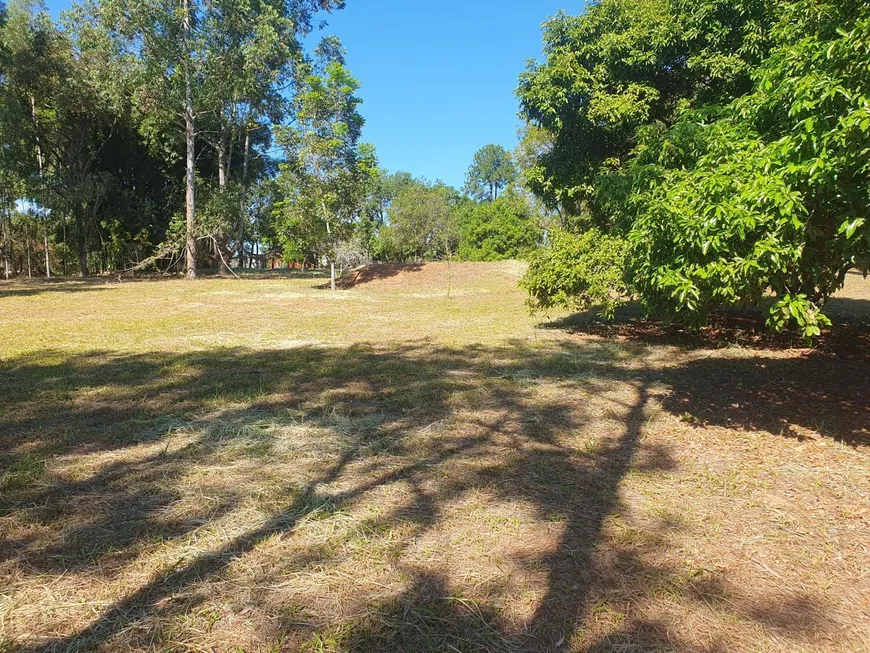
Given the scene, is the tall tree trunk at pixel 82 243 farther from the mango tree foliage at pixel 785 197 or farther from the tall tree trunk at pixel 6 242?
the mango tree foliage at pixel 785 197

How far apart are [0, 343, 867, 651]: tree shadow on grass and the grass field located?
16mm

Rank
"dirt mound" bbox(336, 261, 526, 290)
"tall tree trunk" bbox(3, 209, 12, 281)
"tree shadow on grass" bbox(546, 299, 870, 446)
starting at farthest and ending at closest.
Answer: "tall tree trunk" bbox(3, 209, 12, 281) < "dirt mound" bbox(336, 261, 526, 290) < "tree shadow on grass" bbox(546, 299, 870, 446)

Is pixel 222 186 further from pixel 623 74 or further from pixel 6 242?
pixel 623 74

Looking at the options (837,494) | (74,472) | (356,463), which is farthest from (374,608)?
(837,494)

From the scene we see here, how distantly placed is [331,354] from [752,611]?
550cm

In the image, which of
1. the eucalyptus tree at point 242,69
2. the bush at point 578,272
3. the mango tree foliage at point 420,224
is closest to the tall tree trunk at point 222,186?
the eucalyptus tree at point 242,69

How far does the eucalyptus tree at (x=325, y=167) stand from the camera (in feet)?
51.4

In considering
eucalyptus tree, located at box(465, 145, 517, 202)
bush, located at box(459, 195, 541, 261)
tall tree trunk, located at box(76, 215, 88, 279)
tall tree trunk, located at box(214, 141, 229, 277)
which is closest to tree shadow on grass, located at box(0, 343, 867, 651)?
tall tree trunk, located at box(214, 141, 229, 277)

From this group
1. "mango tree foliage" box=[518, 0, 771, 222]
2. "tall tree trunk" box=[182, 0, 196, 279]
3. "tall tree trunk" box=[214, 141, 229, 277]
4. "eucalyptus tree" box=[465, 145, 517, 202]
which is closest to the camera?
"mango tree foliage" box=[518, 0, 771, 222]

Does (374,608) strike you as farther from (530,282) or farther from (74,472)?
(530,282)

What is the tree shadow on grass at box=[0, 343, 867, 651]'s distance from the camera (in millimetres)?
1960

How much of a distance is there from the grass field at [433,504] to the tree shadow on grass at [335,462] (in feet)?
0.05

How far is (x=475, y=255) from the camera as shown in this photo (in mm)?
39375

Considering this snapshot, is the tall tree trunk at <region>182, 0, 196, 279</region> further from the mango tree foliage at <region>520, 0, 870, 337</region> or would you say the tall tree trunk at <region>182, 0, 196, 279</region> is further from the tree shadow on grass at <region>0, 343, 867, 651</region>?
the mango tree foliage at <region>520, 0, 870, 337</region>
